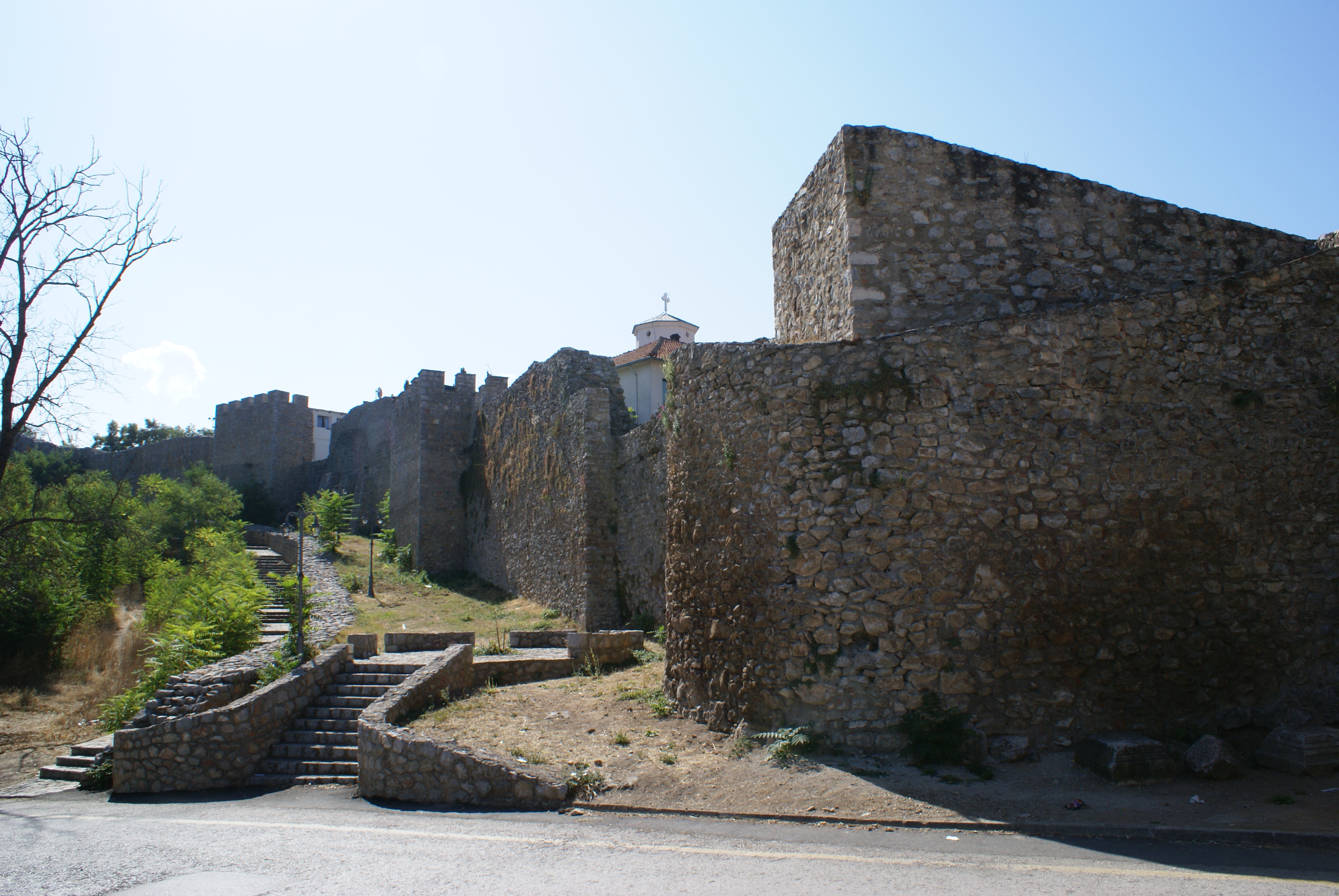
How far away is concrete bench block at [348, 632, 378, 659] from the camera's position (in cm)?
1455

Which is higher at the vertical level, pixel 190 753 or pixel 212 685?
pixel 212 685

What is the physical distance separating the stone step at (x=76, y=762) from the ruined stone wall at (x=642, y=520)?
9.27m

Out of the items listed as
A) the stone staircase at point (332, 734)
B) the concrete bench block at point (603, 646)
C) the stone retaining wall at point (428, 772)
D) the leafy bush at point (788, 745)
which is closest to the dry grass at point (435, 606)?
the concrete bench block at point (603, 646)

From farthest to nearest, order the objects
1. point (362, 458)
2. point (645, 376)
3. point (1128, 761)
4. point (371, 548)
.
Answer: point (362, 458) → point (645, 376) → point (371, 548) → point (1128, 761)

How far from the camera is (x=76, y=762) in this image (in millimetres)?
12203

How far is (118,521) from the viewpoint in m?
19.2

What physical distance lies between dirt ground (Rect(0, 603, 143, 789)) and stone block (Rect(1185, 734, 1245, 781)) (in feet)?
50.7

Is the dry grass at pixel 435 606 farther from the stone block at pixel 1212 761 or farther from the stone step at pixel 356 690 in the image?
the stone block at pixel 1212 761

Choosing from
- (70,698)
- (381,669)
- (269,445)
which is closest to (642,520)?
(381,669)

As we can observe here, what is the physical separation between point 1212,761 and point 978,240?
235 inches

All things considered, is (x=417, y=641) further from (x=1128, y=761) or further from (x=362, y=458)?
(x=362, y=458)

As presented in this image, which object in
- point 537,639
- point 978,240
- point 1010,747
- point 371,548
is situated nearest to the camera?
point 1010,747

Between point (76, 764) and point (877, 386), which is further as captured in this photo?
point (76, 764)

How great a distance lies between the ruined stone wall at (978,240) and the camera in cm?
941
